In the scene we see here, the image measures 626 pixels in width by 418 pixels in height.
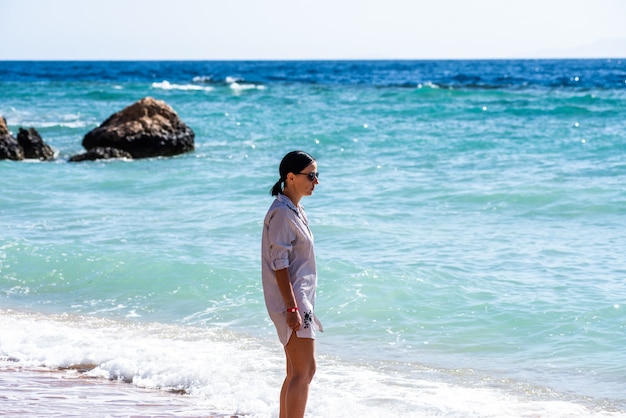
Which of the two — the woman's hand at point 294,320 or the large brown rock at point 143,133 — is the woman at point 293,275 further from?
the large brown rock at point 143,133

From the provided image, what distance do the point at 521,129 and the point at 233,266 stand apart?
15.6 meters

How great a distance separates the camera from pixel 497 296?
8617mm

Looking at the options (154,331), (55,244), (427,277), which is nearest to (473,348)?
(427,277)

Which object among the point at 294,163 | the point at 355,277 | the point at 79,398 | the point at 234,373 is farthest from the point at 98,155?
the point at 294,163

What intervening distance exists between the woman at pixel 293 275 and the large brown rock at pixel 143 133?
14.8 metres

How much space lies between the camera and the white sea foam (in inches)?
229

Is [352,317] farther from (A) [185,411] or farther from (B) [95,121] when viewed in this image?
(B) [95,121]

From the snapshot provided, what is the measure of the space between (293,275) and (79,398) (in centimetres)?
209

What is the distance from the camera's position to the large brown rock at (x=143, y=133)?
19.0m

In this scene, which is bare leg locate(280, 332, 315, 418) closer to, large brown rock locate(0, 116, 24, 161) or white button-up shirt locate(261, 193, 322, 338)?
white button-up shirt locate(261, 193, 322, 338)

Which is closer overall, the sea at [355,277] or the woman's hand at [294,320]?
the woman's hand at [294,320]

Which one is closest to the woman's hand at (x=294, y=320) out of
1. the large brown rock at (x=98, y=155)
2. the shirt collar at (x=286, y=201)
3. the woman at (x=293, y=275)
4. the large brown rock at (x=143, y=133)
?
the woman at (x=293, y=275)

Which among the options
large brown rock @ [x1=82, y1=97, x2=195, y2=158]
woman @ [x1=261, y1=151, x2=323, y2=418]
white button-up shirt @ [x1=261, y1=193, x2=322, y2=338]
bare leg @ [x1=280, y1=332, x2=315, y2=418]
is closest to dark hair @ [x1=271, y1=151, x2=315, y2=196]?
woman @ [x1=261, y1=151, x2=323, y2=418]

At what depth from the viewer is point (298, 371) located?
4586mm
